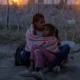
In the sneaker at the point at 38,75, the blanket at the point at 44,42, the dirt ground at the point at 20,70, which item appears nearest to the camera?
the sneaker at the point at 38,75

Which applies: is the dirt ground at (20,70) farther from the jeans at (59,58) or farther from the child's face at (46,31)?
the child's face at (46,31)

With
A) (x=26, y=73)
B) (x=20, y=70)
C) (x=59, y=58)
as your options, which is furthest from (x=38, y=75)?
(x=20, y=70)

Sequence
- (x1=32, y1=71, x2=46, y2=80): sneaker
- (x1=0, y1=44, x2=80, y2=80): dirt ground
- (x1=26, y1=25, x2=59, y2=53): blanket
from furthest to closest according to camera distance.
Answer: (x1=26, y1=25, x2=59, y2=53): blanket, (x1=0, y1=44, x2=80, y2=80): dirt ground, (x1=32, y1=71, x2=46, y2=80): sneaker

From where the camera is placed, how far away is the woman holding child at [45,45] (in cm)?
596

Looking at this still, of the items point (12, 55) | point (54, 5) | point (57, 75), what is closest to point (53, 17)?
point (54, 5)

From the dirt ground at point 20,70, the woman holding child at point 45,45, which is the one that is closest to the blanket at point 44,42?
the woman holding child at point 45,45

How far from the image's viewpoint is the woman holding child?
235 inches

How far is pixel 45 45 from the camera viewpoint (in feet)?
19.9

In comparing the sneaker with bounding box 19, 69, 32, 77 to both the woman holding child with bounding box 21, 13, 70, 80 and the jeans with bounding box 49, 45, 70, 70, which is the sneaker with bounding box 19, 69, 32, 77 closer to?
the woman holding child with bounding box 21, 13, 70, 80

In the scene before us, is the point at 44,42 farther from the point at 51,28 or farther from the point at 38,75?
the point at 38,75

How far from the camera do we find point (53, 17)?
1131 cm

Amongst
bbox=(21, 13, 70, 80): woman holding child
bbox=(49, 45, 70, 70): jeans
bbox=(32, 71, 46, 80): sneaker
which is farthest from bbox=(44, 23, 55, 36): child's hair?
bbox=(32, 71, 46, 80): sneaker

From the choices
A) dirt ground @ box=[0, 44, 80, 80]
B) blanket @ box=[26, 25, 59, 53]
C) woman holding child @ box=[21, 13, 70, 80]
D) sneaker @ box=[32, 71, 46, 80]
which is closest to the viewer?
sneaker @ box=[32, 71, 46, 80]

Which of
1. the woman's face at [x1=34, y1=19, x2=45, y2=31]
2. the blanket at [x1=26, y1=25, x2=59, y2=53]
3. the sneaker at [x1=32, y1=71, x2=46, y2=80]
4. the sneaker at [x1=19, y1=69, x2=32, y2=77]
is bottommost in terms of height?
the sneaker at [x1=19, y1=69, x2=32, y2=77]
